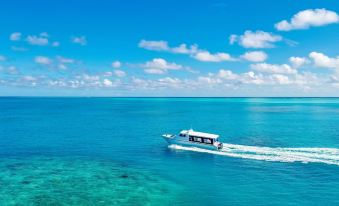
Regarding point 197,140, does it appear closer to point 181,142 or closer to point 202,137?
point 202,137

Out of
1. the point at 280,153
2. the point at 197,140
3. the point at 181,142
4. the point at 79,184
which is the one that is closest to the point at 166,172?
the point at 79,184

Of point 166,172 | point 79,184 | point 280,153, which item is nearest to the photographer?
point 79,184

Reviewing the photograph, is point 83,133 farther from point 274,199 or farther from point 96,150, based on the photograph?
point 274,199

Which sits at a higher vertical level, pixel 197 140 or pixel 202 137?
pixel 202 137

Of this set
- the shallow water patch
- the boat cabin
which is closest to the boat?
the boat cabin

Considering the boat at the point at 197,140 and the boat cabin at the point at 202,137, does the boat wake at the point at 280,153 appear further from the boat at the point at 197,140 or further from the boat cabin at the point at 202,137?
the boat cabin at the point at 202,137

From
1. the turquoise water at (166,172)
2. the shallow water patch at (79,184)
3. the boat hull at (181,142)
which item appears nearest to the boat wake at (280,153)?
the turquoise water at (166,172)

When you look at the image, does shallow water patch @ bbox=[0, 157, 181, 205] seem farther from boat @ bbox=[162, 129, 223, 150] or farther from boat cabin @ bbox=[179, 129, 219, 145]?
boat cabin @ bbox=[179, 129, 219, 145]
